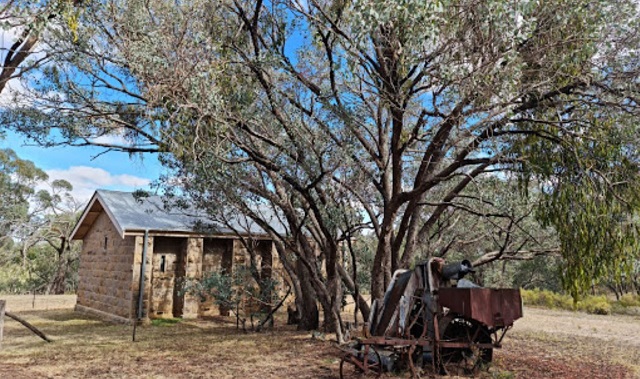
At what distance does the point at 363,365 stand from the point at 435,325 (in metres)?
1.43

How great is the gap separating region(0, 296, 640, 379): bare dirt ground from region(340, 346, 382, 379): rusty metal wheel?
0.81 feet

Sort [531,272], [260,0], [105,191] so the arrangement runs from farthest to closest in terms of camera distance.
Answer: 1. [531,272]
2. [105,191]
3. [260,0]

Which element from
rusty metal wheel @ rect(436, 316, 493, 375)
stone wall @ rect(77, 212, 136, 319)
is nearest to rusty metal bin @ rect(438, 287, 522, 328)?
rusty metal wheel @ rect(436, 316, 493, 375)

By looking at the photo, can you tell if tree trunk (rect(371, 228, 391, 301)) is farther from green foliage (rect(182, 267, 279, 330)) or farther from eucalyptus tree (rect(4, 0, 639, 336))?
green foliage (rect(182, 267, 279, 330))

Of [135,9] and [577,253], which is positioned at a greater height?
[135,9]

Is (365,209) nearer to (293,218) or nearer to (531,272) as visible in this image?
(293,218)

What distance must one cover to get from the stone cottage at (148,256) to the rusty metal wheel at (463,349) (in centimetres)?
820

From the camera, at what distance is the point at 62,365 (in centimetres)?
898

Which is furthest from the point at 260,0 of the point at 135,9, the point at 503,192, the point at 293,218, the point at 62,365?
the point at 62,365

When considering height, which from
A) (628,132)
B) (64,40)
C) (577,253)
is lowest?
(577,253)

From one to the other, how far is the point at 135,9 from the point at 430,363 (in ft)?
28.4

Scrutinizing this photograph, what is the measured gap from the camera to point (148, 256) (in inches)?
645

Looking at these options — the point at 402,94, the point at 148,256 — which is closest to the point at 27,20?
the point at 402,94

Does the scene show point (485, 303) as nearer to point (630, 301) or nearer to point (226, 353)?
point (226, 353)
